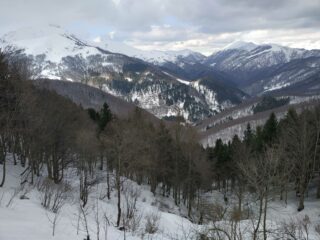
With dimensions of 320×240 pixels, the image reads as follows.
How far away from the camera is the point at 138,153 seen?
43.2m

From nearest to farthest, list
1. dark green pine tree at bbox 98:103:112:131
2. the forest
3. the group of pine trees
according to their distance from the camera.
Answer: the forest, the group of pine trees, dark green pine tree at bbox 98:103:112:131

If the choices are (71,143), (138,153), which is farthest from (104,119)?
(71,143)

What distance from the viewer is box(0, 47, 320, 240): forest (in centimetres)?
2192

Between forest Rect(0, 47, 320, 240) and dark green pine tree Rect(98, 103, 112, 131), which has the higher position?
dark green pine tree Rect(98, 103, 112, 131)

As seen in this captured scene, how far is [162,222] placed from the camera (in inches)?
1114

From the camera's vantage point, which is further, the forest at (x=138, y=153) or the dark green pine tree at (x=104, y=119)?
the dark green pine tree at (x=104, y=119)

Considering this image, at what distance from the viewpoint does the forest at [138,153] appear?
71.9ft

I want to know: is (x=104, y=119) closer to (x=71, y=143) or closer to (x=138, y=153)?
(x=138, y=153)

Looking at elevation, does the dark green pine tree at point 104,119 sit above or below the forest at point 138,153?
above

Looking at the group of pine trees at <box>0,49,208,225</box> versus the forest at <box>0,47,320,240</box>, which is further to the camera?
the group of pine trees at <box>0,49,208,225</box>

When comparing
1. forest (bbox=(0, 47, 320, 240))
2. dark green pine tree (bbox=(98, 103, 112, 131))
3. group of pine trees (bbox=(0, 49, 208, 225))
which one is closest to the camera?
forest (bbox=(0, 47, 320, 240))

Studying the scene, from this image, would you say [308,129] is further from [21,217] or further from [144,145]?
[21,217]

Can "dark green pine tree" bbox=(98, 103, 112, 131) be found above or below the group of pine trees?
above

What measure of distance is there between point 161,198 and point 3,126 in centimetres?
2999
